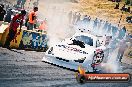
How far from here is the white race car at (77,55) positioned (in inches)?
518

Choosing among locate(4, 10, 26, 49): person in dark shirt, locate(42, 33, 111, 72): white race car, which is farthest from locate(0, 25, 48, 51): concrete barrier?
locate(42, 33, 111, 72): white race car

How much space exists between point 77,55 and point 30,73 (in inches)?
98.7

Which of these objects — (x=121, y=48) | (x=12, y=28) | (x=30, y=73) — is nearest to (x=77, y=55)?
(x=30, y=73)

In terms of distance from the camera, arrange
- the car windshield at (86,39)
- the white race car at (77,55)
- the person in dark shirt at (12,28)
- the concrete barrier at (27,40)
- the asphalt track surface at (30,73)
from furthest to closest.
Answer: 1. the concrete barrier at (27,40)
2. the person in dark shirt at (12,28)
3. the car windshield at (86,39)
4. the white race car at (77,55)
5. the asphalt track surface at (30,73)

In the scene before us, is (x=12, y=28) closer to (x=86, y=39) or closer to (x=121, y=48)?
(x=86, y=39)

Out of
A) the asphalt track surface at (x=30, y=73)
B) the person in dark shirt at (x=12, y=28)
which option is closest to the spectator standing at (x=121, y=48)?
the asphalt track surface at (x=30, y=73)

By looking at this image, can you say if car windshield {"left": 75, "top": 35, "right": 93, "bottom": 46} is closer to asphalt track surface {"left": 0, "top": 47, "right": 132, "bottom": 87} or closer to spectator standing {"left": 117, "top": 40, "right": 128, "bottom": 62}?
asphalt track surface {"left": 0, "top": 47, "right": 132, "bottom": 87}

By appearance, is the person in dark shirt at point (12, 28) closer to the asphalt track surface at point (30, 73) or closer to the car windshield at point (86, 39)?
the asphalt track surface at point (30, 73)

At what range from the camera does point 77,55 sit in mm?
13320

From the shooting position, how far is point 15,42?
16.1 metres

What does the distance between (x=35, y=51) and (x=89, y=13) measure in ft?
101

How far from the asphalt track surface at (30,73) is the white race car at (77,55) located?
36cm

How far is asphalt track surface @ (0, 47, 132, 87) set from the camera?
10.5 metres

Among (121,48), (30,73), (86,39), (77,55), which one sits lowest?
(121,48)
